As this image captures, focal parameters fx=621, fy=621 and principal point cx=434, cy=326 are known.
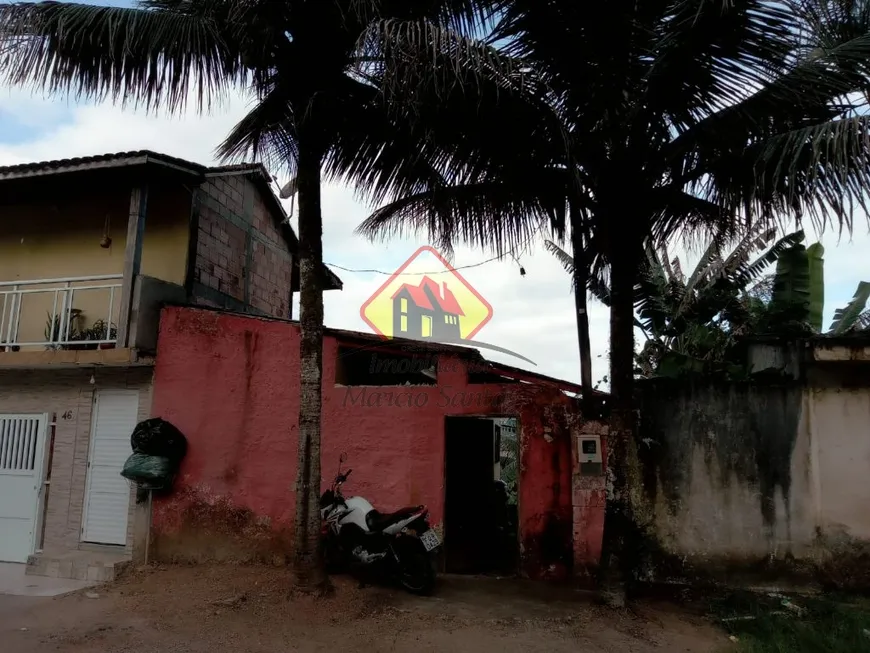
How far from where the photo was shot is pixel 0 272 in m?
11.1

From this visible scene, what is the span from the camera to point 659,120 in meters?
6.08

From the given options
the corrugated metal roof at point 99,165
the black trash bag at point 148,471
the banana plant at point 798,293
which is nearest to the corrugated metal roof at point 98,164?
the corrugated metal roof at point 99,165

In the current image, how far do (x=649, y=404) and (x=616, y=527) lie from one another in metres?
1.76

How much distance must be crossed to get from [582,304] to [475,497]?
5.93 m

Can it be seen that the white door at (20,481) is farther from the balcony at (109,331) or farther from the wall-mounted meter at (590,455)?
the wall-mounted meter at (590,455)

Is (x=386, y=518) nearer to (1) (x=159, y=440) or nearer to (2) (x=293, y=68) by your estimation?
(1) (x=159, y=440)

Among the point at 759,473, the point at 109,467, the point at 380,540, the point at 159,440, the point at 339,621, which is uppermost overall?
the point at 159,440

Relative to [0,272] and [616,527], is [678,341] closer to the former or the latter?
[616,527]

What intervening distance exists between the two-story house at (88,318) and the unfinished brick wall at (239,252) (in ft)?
0.14

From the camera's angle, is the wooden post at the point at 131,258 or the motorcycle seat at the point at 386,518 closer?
the motorcycle seat at the point at 386,518

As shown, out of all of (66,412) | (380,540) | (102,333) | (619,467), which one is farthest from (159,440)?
(619,467)

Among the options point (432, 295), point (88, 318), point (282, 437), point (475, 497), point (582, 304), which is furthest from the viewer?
point (475, 497)

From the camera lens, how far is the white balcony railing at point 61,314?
29.7 feet

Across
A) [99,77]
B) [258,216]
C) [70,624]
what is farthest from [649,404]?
[258,216]
